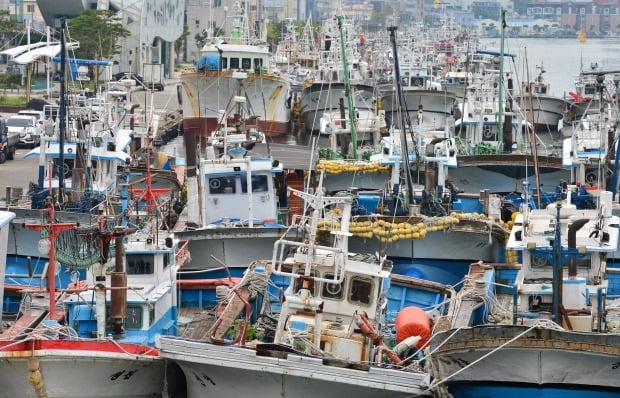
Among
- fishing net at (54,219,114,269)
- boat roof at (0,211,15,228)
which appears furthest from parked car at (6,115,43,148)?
fishing net at (54,219,114,269)

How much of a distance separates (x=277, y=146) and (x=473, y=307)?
17239 mm

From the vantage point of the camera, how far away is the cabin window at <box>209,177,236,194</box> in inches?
1204

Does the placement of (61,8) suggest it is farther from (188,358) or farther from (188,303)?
(188,358)

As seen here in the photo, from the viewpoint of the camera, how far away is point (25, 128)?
56250mm

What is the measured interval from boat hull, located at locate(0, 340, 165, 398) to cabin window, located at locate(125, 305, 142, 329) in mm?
889

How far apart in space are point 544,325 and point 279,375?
3.67 m

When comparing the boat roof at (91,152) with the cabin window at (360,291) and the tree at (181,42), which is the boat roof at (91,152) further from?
the tree at (181,42)

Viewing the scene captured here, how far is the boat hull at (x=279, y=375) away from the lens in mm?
20109

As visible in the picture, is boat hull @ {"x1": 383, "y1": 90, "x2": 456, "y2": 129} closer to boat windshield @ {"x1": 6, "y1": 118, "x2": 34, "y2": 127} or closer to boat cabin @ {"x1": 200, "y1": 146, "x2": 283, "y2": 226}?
boat windshield @ {"x1": 6, "y1": 118, "x2": 34, "y2": 127}

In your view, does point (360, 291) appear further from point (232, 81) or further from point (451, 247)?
point (232, 81)

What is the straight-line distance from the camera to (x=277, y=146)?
40.2m

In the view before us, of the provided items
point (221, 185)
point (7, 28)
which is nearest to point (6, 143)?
point (221, 185)

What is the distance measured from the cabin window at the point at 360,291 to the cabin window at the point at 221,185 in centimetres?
912

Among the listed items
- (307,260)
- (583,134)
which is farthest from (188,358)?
(583,134)
